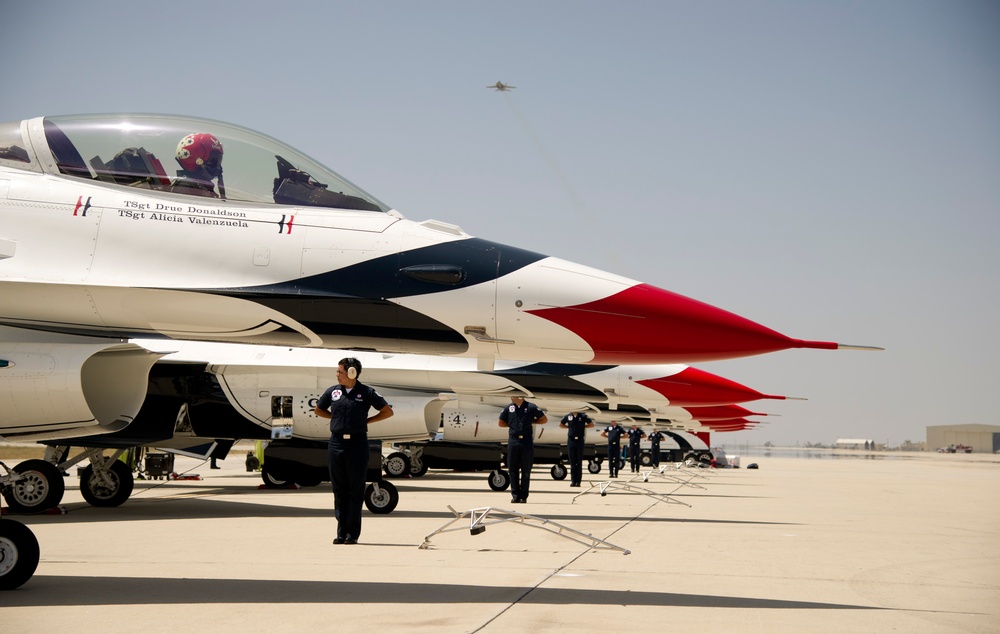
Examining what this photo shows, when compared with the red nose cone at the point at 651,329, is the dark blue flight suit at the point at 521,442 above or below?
below

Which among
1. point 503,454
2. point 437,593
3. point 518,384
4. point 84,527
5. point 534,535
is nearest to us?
point 437,593

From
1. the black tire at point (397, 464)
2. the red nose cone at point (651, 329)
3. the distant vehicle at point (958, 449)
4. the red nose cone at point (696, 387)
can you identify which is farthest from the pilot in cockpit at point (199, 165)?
the distant vehicle at point (958, 449)

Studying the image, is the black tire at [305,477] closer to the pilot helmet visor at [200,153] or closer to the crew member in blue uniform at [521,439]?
the crew member in blue uniform at [521,439]

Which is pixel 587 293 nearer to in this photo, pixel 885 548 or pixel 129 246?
pixel 129 246

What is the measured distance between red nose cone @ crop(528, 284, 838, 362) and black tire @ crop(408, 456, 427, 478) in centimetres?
1577

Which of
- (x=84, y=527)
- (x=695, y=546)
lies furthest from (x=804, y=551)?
(x=84, y=527)

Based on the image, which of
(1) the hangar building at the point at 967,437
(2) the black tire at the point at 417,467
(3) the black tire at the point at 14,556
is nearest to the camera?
(3) the black tire at the point at 14,556

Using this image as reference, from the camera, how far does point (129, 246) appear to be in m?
5.98

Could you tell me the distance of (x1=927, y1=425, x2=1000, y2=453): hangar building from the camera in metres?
142

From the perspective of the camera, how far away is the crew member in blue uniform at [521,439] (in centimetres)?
1384

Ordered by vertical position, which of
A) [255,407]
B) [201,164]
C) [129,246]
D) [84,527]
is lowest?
Answer: [84,527]

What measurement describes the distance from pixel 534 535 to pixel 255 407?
5131mm

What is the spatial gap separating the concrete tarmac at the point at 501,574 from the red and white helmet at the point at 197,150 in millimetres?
2764

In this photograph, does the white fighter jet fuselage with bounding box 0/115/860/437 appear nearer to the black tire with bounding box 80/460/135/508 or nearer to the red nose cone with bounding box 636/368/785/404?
the black tire with bounding box 80/460/135/508
